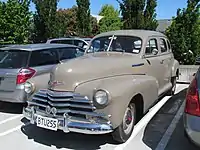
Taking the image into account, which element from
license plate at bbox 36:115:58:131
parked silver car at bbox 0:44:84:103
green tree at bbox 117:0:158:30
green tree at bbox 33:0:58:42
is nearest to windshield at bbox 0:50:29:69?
parked silver car at bbox 0:44:84:103

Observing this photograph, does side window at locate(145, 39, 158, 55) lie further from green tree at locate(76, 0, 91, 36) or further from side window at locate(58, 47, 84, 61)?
green tree at locate(76, 0, 91, 36)

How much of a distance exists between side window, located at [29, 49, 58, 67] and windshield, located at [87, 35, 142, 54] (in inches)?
51.3

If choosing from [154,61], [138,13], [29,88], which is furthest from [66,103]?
[138,13]

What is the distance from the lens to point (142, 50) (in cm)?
562

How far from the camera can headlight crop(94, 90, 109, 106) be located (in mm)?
3998

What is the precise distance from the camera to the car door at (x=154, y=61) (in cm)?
570

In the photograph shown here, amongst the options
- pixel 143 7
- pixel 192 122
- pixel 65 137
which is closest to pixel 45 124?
pixel 65 137

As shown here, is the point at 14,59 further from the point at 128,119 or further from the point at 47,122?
the point at 128,119

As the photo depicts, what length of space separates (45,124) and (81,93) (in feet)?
2.42

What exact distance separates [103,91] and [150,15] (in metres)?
13.4

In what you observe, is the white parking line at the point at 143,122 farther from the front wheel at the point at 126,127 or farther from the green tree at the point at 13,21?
the green tree at the point at 13,21

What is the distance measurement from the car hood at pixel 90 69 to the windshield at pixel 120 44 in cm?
32

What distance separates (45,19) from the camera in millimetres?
21141

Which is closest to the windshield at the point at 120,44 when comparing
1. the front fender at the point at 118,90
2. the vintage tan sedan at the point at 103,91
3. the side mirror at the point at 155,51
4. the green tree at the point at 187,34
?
the vintage tan sedan at the point at 103,91
